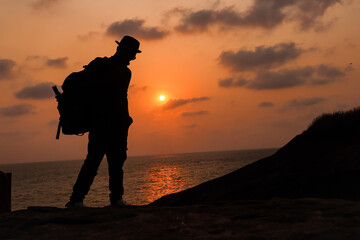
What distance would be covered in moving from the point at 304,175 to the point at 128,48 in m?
3.84

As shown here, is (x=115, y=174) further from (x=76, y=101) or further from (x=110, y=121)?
(x=76, y=101)

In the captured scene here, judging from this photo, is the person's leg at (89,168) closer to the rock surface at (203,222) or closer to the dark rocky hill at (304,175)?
the rock surface at (203,222)

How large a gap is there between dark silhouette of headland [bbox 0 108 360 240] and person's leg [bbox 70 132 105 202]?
75 cm

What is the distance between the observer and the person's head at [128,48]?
649 cm

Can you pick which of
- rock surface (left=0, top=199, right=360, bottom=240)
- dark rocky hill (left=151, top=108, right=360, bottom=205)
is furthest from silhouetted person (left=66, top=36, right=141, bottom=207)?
dark rocky hill (left=151, top=108, right=360, bottom=205)

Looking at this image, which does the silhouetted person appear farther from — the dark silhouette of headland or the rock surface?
the rock surface

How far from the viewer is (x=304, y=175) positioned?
6938mm

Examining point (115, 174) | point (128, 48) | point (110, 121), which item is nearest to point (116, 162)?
point (115, 174)

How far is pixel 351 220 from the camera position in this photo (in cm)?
376

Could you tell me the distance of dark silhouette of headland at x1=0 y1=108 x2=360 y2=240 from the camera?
3705 millimetres

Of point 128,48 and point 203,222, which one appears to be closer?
point 203,222

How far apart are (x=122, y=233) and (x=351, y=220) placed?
2.28m

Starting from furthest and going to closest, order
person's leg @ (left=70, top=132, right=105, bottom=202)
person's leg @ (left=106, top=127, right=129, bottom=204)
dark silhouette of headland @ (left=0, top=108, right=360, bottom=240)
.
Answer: person's leg @ (left=106, top=127, right=129, bottom=204)
person's leg @ (left=70, top=132, right=105, bottom=202)
dark silhouette of headland @ (left=0, top=108, right=360, bottom=240)

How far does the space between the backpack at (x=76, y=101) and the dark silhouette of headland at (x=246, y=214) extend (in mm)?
1484
